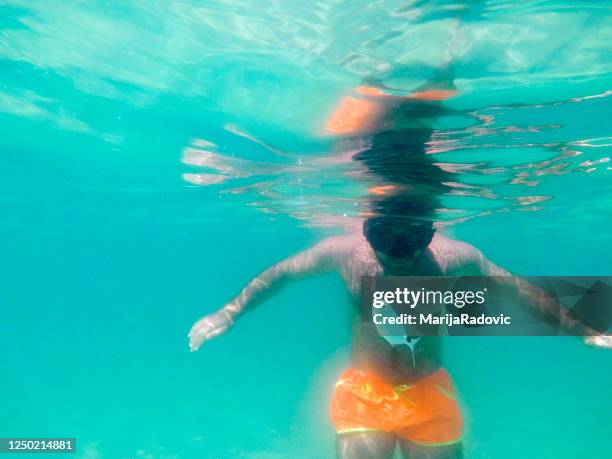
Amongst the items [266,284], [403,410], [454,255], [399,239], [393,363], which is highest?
[399,239]

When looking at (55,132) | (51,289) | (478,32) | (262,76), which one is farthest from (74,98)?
(51,289)

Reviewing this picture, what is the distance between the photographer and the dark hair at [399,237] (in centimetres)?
602

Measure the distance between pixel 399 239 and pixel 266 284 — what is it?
203 cm

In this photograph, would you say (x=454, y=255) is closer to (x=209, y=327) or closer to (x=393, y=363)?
(x=393, y=363)

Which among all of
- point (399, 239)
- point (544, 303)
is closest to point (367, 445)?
point (399, 239)

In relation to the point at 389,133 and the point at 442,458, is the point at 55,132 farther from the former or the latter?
the point at 442,458

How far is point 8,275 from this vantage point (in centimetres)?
7519

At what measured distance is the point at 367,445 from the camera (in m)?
5.47

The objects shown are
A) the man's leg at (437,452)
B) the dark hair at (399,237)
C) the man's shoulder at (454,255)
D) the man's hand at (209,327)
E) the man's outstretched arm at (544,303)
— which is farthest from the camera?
the man's shoulder at (454,255)

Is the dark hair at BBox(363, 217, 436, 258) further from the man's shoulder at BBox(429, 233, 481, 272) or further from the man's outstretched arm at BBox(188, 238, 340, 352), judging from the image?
the man's outstretched arm at BBox(188, 238, 340, 352)

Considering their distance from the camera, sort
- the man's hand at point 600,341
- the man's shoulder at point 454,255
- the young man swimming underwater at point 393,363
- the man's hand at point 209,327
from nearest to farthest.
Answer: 1. the man's hand at point 600,341
2. the young man swimming underwater at point 393,363
3. the man's hand at point 209,327
4. the man's shoulder at point 454,255

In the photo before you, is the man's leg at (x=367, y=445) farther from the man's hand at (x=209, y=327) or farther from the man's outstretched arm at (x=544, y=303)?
the man's outstretched arm at (x=544, y=303)

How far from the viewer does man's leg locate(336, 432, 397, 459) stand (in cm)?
546

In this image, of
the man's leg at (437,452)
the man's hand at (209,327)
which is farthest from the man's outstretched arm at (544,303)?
the man's hand at (209,327)
